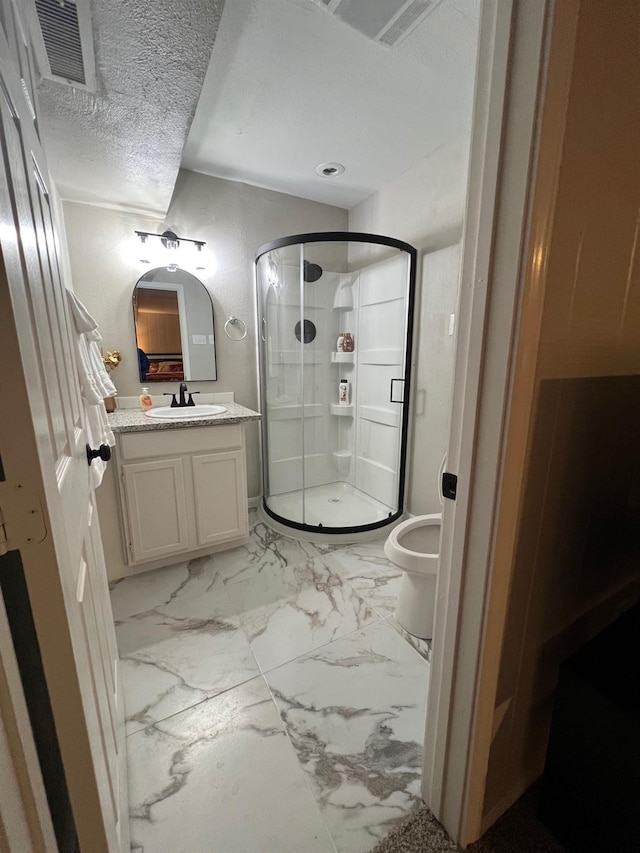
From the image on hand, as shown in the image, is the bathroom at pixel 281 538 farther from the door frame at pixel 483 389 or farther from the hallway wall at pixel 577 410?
the hallway wall at pixel 577 410

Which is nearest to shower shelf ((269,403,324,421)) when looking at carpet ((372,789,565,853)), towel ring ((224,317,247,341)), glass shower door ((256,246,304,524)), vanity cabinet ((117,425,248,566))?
glass shower door ((256,246,304,524))

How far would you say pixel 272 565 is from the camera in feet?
7.11

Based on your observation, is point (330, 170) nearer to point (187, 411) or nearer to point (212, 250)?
point (212, 250)

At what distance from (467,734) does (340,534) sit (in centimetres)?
162

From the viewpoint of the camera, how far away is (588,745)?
0.84 metres

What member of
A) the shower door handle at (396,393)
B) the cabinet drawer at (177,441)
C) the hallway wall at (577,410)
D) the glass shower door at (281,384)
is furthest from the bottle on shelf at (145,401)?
the hallway wall at (577,410)

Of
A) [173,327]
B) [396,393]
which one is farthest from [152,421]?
[396,393]

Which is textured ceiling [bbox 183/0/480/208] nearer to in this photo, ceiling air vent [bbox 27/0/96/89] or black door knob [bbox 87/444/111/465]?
ceiling air vent [bbox 27/0/96/89]

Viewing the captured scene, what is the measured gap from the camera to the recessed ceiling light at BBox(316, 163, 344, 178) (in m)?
2.30

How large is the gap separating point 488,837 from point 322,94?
282 cm

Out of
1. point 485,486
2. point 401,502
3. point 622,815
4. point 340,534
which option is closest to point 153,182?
point 485,486

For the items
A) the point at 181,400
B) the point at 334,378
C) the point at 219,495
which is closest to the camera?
the point at 219,495

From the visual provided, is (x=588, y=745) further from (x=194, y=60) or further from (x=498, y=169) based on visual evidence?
(x=194, y=60)

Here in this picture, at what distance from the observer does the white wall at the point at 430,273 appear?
212 centimetres
